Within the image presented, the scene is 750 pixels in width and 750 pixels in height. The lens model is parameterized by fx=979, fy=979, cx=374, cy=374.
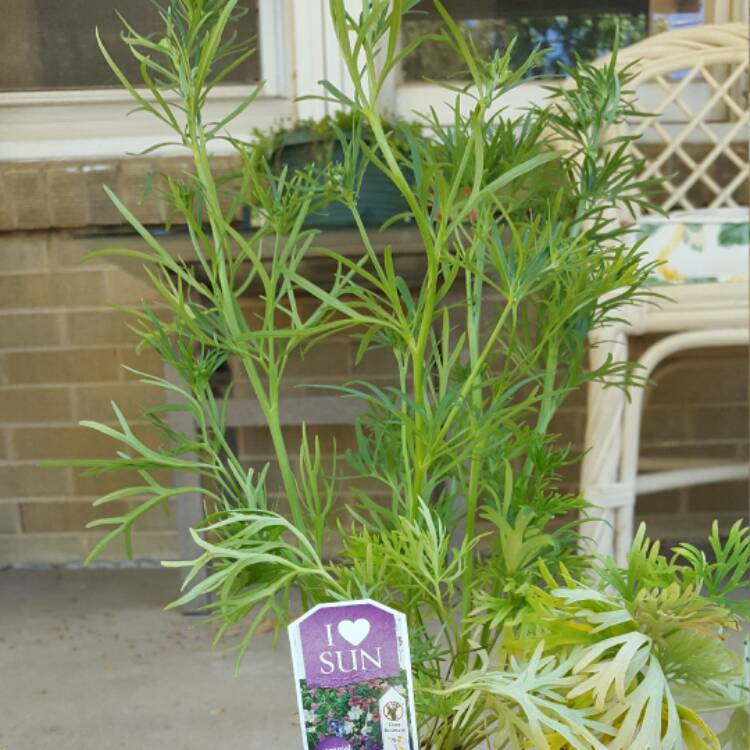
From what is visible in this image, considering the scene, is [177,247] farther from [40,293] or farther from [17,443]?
[17,443]

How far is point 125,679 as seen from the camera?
166 centimetres

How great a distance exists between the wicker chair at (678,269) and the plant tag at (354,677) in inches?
28.4

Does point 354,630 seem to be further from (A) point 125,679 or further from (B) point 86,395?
(B) point 86,395

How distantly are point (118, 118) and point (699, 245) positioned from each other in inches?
49.6

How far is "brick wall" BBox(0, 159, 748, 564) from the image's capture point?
7.16ft

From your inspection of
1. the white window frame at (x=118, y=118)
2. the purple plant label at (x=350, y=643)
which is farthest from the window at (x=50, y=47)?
the purple plant label at (x=350, y=643)

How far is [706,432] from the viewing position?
2258 millimetres

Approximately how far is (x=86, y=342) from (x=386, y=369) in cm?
69

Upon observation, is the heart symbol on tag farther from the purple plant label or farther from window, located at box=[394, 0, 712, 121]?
window, located at box=[394, 0, 712, 121]

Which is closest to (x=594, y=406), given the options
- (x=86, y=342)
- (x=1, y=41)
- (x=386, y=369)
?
(x=386, y=369)

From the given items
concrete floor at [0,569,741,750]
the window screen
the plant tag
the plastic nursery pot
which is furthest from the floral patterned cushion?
the plant tag

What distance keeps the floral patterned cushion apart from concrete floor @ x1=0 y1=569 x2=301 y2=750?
967mm

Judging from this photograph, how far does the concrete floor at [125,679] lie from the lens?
1454 mm

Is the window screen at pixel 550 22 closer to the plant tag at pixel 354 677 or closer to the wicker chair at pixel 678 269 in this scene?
the wicker chair at pixel 678 269
